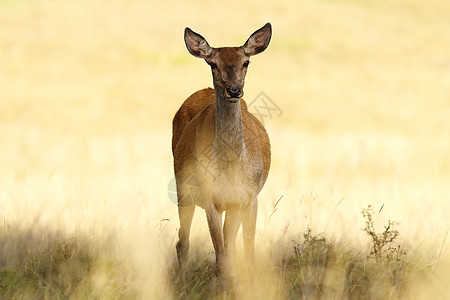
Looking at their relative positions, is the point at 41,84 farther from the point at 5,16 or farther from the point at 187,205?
the point at 187,205

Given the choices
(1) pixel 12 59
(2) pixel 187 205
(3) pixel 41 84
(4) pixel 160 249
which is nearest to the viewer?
(4) pixel 160 249

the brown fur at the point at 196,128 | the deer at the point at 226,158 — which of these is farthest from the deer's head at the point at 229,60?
the brown fur at the point at 196,128

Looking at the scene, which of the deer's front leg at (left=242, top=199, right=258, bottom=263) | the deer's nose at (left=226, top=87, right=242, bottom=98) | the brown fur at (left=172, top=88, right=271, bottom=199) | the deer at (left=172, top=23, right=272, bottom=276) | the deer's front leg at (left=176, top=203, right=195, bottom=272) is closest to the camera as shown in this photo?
the deer's nose at (left=226, top=87, right=242, bottom=98)

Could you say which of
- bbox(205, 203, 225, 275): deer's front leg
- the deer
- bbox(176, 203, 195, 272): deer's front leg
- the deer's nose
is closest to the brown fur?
the deer

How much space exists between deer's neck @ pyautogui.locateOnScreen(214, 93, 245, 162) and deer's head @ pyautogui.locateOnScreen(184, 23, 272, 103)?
176 mm

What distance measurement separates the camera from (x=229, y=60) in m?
6.21

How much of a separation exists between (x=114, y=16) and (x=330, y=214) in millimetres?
38417

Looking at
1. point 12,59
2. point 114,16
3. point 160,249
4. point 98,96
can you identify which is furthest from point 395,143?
point 114,16

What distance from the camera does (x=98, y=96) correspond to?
2867cm

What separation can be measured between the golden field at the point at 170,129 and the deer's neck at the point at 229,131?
0.97 metres

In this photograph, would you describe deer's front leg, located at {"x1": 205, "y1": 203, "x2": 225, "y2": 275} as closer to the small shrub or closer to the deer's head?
the deer's head

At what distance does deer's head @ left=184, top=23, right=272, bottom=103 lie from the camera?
20.0ft


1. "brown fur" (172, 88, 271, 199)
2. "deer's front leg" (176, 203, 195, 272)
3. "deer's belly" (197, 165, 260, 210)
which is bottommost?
"deer's front leg" (176, 203, 195, 272)

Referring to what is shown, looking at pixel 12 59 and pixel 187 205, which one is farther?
pixel 12 59
